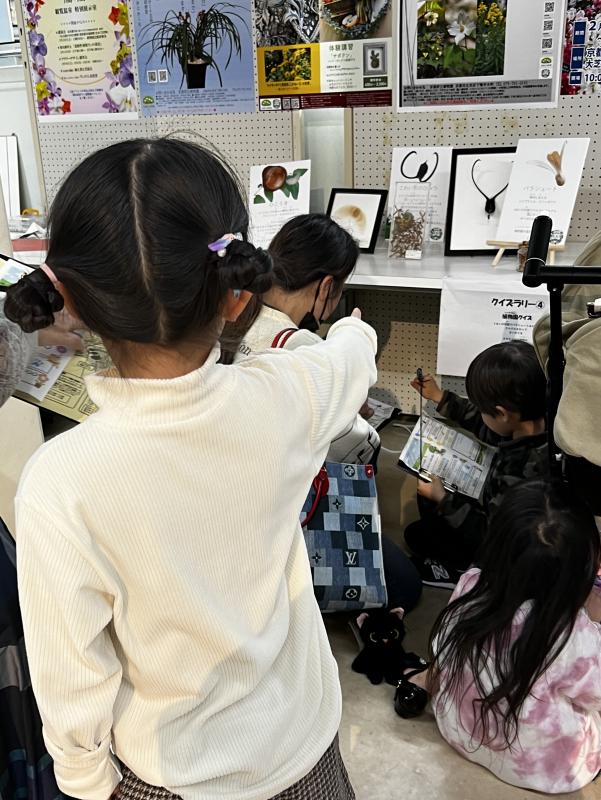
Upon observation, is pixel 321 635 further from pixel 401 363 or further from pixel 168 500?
pixel 401 363

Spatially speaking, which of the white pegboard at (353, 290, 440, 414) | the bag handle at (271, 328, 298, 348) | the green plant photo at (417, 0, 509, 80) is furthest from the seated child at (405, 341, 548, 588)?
the green plant photo at (417, 0, 509, 80)

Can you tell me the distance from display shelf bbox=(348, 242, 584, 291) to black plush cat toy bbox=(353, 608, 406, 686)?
3.16ft

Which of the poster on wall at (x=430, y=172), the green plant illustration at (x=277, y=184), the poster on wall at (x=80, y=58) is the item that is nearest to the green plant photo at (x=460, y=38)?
the poster on wall at (x=430, y=172)

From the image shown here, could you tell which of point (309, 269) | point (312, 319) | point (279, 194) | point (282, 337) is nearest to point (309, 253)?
point (309, 269)

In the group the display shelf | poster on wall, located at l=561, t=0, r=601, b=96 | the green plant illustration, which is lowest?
the display shelf

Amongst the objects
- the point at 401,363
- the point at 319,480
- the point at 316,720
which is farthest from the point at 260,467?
the point at 401,363

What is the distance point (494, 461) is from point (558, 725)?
757 mm

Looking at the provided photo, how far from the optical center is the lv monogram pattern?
1671mm

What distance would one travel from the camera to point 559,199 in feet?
7.02

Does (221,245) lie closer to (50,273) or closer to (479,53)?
(50,273)

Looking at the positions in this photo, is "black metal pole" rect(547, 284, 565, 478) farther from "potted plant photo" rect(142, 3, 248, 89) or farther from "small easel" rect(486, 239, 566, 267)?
"potted plant photo" rect(142, 3, 248, 89)

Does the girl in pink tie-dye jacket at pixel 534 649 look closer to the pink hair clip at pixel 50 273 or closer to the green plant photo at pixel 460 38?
the pink hair clip at pixel 50 273

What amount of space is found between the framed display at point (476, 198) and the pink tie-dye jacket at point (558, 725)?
4.51 ft

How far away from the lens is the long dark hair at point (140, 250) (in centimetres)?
61
